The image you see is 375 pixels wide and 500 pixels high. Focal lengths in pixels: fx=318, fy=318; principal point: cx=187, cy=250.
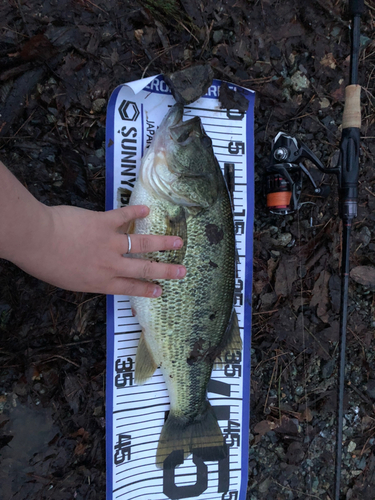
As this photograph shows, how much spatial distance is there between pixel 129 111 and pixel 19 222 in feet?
4.14

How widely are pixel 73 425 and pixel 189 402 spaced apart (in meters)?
0.88

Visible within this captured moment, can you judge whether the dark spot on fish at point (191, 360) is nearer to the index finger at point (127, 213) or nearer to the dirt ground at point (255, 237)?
the dirt ground at point (255, 237)

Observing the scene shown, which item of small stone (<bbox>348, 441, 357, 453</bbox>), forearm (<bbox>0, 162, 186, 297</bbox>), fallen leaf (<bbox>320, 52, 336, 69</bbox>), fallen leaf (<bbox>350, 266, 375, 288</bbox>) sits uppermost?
fallen leaf (<bbox>320, 52, 336, 69</bbox>)

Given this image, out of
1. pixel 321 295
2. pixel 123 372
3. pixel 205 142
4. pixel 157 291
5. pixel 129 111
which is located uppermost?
pixel 129 111

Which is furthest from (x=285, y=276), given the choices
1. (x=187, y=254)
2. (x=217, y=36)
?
(x=217, y=36)

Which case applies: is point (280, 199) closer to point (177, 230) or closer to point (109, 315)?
point (177, 230)

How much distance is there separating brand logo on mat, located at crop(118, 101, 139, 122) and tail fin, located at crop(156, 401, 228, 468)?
216cm

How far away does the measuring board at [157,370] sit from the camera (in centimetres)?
232

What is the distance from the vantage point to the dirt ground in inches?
86.7

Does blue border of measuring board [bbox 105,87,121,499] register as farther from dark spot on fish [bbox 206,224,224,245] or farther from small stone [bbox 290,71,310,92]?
small stone [bbox 290,71,310,92]

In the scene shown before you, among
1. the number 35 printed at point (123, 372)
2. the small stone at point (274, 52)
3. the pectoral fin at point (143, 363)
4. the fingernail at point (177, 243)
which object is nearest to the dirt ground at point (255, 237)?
the small stone at point (274, 52)

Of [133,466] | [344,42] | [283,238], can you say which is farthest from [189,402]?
[344,42]

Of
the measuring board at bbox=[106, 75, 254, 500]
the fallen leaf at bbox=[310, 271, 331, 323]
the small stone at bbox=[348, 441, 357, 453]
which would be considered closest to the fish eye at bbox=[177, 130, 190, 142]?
the measuring board at bbox=[106, 75, 254, 500]

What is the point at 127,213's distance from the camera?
1.90 m
